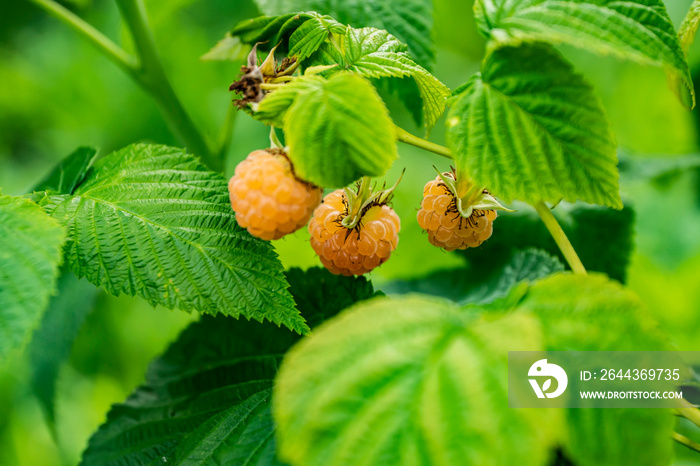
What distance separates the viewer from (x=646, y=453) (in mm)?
342

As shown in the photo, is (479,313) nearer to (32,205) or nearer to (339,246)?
(339,246)

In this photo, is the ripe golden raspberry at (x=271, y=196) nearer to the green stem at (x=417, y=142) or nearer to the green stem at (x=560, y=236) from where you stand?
the green stem at (x=417, y=142)

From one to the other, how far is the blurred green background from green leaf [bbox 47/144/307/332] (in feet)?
1.47

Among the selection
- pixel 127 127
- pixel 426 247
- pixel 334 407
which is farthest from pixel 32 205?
pixel 127 127

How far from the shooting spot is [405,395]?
1.04ft

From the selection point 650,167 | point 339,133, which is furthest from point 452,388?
point 650,167

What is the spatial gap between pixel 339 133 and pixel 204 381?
36 cm

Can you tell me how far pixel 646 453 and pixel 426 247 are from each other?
0.77 m

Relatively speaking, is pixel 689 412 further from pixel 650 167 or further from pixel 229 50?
pixel 650 167

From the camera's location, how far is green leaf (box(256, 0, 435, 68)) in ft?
2.04

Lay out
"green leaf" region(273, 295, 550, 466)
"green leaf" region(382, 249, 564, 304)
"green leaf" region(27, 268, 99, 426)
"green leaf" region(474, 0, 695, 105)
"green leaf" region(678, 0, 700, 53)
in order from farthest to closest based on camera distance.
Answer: "green leaf" region(27, 268, 99, 426)
"green leaf" region(382, 249, 564, 304)
"green leaf" region(678, 0, 700, 53)
"green leaf" region(474, 0, 695, 105)
"green leaf" region(273, 295, 550, 466)

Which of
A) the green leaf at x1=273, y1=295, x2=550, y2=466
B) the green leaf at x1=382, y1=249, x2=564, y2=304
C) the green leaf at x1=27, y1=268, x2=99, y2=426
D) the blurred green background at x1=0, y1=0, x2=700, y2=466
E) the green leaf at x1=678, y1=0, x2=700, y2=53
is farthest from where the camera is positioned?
the blurred green background at x1=0, y1=0, x2=700, y2=466

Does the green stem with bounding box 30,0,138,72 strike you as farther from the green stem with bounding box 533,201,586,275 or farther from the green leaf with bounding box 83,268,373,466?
the green stem with bounding box 533,201,586,275

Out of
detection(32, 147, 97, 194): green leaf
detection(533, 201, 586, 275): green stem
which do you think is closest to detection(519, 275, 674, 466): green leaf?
detection(533, 201, 586, 275): green stem
